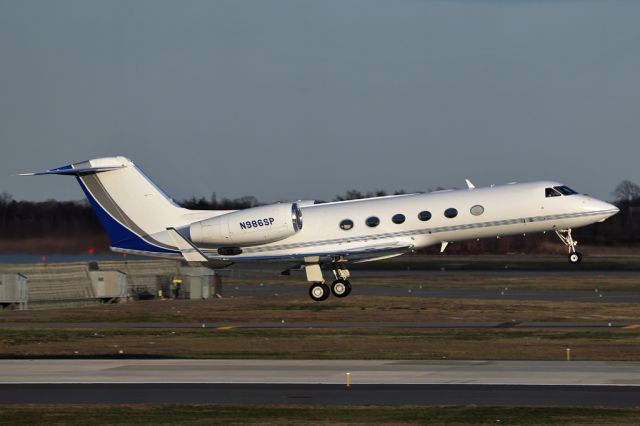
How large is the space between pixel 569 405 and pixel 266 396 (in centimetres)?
666

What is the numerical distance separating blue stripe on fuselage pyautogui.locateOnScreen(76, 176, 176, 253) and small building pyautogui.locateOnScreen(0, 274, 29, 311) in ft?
46.2

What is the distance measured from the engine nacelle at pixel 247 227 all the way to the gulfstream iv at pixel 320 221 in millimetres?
35

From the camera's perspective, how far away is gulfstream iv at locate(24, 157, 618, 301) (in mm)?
37969

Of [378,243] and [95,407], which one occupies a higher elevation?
[378,243]

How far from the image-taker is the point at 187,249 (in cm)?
3897

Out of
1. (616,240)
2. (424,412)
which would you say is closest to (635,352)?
(424,412)

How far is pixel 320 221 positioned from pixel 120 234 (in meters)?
7.27

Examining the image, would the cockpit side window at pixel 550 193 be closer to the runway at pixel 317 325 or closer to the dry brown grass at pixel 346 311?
the runway at pixel 317 325

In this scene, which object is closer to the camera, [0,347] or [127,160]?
[0,347]

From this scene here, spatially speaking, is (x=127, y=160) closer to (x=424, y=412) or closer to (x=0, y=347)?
(x=0, y=347)

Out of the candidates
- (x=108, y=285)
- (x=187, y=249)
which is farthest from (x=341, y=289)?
(x=108, y=285)

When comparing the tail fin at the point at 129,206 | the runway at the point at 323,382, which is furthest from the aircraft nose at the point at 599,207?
A: the tail fin at the point at 129,206

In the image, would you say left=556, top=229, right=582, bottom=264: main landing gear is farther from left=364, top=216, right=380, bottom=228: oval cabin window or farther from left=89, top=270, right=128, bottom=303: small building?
left=89, top=270, right=128, bottom=303: small building

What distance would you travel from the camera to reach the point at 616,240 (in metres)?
89.7
